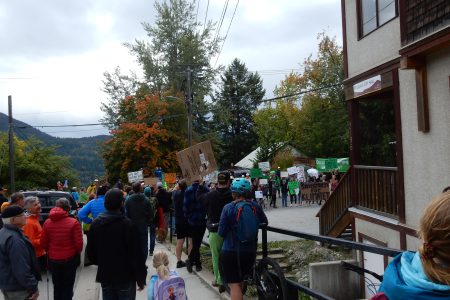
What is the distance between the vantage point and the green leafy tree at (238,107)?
2648 inches

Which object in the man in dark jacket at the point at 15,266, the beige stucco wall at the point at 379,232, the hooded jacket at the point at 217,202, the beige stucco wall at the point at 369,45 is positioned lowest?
the beige stucco wall at the point at 379,232

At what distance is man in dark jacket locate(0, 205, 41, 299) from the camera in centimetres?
506

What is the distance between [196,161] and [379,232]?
Answer: 207 inches

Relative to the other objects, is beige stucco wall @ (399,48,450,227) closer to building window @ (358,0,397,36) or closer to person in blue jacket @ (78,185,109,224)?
building window @ (358,0,397,36)

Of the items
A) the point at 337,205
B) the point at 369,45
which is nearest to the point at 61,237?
the point at 369,45

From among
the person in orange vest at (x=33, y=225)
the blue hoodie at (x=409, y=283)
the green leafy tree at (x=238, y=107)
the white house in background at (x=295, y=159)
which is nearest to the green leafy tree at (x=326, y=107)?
the white house in background at (x=295, y=159)

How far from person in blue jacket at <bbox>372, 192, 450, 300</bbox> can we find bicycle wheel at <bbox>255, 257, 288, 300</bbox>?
3461 millimetres

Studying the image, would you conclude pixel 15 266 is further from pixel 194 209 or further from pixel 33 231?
pixel 194 209

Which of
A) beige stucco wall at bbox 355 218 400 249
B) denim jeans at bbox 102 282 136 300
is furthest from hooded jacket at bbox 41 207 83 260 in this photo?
beige stucco wall at bbox 355 218 400 249

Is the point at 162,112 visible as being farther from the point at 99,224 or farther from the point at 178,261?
the point at 99,224

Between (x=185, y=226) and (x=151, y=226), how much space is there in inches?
109

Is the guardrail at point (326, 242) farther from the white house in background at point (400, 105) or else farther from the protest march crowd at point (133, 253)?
the white house in background at point (400, 105)

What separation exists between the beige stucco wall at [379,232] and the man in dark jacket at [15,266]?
7.11 meters

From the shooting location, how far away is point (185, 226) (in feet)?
31.1
